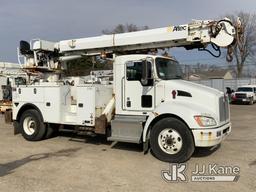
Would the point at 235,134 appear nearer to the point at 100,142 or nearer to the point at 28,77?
the point at 100,142

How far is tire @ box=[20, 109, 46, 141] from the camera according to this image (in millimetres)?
10844

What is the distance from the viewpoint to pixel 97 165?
7.79 metres

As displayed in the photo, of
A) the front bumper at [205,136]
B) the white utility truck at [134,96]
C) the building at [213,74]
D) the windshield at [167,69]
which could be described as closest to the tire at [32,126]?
the white utility truck at [134,96]

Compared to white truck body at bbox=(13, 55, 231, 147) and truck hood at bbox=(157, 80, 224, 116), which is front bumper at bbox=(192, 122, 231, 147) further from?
truck hood at bbox=(157, 80, 224, 116)

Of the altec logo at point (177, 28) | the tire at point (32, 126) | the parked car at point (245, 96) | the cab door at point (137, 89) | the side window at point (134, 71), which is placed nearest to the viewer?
the cab door at point (137, 89)

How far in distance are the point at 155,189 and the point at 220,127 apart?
8.94 ft

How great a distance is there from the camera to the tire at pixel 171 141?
7.88 m

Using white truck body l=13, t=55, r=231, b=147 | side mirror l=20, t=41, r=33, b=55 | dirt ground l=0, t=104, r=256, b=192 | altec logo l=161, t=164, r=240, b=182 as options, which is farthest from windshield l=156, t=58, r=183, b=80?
side mirror l=20, t=41, r=33, b=55

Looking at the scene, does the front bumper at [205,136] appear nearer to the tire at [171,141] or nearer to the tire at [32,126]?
the tire at [171,141]

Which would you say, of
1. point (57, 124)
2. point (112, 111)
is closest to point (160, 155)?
point (112, 111)

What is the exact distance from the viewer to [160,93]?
28.5ft

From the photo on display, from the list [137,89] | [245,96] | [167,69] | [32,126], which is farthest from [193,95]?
[245,96]

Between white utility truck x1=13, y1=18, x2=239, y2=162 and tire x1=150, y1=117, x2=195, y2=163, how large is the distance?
2 cm

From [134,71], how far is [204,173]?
11.0 ft
